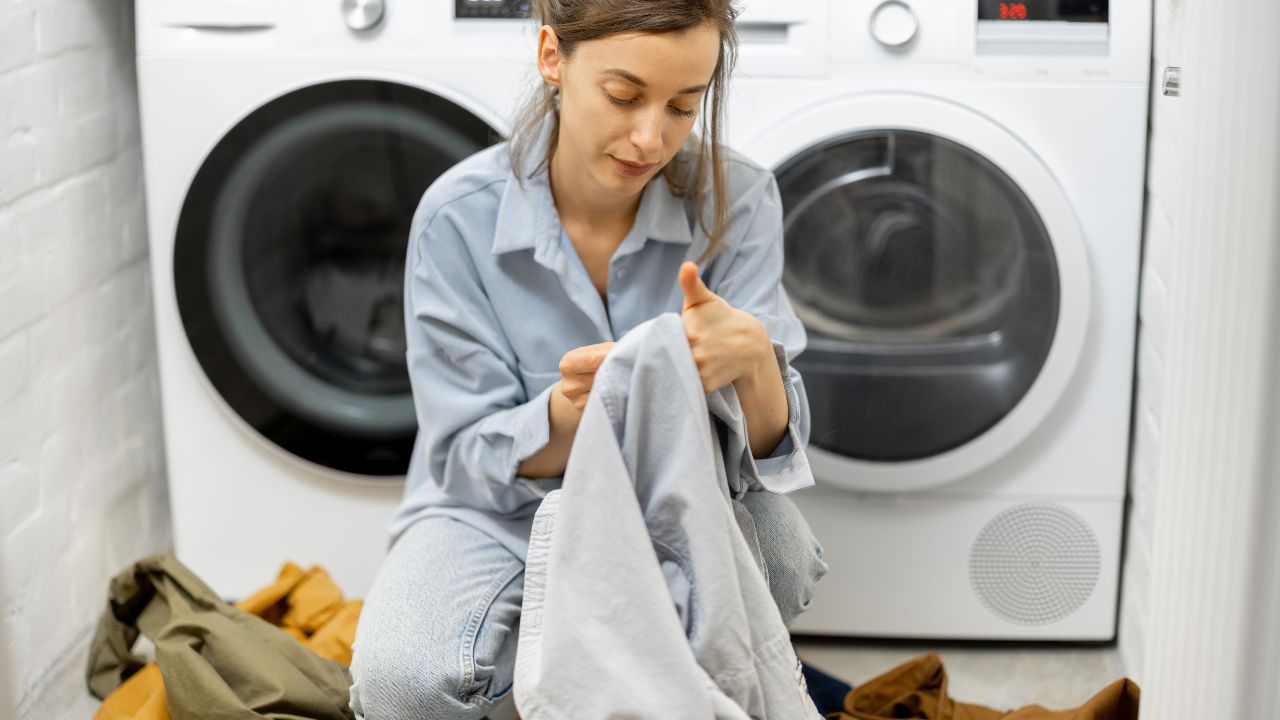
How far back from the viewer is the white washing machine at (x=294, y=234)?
163cm

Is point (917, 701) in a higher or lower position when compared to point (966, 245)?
lower

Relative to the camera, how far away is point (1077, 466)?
1.66m

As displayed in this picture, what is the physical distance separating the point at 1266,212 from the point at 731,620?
0.48 meters

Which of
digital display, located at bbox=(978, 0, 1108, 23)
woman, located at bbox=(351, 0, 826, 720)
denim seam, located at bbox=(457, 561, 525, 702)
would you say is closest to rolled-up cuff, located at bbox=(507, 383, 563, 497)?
woman, located at bbox=(351, 0, 826, 720)

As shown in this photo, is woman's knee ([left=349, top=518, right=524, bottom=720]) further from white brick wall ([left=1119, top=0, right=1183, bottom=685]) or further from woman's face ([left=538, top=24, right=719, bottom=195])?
white brick wall ([left=1119, top=0, right=1183, bottom=685])

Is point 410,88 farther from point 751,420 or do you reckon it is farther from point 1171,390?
point 1171,390

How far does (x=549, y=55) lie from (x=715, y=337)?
1.10 feet

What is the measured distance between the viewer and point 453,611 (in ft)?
4.20

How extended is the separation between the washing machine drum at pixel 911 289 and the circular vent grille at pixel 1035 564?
145mm

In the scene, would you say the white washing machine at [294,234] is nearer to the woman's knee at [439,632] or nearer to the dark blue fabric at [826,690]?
the woman's knee at [439,632]

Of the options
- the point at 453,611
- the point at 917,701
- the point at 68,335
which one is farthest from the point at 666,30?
the point at 68,335

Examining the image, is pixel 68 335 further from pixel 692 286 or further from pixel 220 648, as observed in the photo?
pixel 692 286

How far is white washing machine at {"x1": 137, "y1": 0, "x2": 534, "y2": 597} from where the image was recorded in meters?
1.63

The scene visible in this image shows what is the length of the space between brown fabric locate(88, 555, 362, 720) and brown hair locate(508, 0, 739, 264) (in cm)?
58
